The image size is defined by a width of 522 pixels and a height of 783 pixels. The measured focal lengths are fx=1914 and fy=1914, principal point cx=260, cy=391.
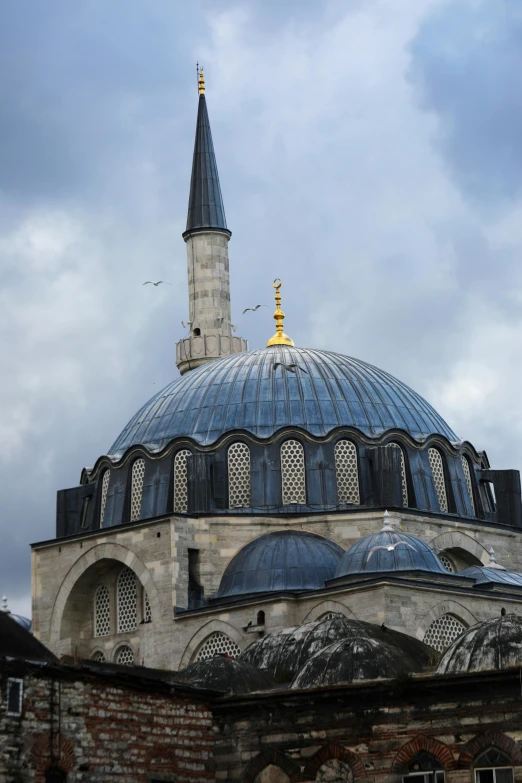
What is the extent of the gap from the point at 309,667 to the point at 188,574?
49.8 feet

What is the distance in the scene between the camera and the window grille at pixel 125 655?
4556 centimetres

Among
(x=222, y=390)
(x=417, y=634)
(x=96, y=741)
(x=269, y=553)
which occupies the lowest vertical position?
(x=96, y=741)

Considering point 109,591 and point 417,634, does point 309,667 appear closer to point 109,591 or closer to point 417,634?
point 417,634

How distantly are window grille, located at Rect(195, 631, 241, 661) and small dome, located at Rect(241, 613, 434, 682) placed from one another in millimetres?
6384

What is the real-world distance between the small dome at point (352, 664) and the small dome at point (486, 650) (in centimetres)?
76

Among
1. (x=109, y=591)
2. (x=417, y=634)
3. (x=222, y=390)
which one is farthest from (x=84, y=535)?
(x=417, y=634)

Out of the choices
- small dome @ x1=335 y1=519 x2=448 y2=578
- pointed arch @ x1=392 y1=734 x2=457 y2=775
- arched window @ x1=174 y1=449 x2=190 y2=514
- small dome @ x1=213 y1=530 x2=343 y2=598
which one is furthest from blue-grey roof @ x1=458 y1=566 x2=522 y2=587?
pointed arch @ x1=392 y1=734 x2=457 y2=775

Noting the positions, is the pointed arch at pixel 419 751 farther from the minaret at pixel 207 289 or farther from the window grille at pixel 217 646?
the minaret at pixel 207 289

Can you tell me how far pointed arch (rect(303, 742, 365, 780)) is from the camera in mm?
27250

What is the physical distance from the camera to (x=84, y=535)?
4650 cm

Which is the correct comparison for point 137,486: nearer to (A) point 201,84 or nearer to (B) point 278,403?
(B) point 278,403

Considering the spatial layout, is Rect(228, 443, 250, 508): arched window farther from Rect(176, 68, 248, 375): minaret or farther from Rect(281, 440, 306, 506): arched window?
Rect(176, 68, 248, 375): minaret

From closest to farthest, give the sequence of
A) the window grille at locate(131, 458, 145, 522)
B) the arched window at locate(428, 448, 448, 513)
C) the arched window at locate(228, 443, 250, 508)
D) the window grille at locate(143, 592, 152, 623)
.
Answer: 1. the window grille at locate(143, 592, 152, 623)
2. the arched window at locate(228, 443, 250, 508)
3. the window grille at locate(131, 458, 145, 522)
4. the arched window at locate(428, 448, 448, 513)

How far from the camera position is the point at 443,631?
136ft
